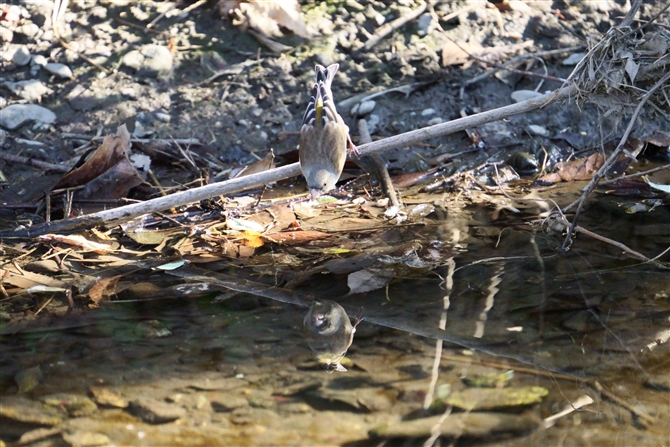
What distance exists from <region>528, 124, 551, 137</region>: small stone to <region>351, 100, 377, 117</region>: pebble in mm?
1546

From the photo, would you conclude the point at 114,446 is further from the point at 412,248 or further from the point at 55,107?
the point at 55,107

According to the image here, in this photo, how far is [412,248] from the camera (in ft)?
14.8

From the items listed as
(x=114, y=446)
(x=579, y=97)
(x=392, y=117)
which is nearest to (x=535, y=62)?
(x=392, y=117)

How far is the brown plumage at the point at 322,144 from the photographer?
4.82 metres

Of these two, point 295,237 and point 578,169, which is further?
point 578,169

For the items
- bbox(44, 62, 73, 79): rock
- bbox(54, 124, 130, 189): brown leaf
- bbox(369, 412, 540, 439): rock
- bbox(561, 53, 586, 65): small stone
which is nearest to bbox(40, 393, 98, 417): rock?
bbox(369, 412, 540, 439): rock

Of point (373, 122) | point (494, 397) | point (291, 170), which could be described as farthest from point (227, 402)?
point (373, 122)

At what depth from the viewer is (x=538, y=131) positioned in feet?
21.8

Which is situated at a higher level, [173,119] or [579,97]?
[579,97]

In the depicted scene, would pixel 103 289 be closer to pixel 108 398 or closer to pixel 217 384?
pixel 108 398

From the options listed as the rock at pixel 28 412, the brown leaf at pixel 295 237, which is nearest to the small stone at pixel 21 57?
the brown leaf at pixel 295 237

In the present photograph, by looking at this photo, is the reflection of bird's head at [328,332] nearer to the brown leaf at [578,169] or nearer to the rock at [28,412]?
the rock at [28,412]

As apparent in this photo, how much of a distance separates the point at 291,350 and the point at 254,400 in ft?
1.43

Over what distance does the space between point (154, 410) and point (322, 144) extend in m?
2.62
